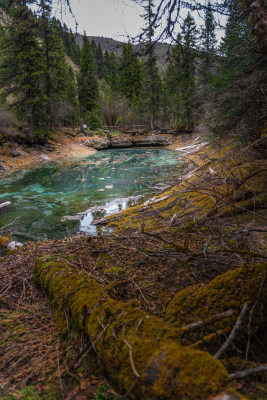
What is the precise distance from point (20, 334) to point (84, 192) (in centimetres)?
1049

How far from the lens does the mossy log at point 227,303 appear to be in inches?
64.4

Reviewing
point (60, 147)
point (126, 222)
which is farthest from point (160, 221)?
point (60, 147)

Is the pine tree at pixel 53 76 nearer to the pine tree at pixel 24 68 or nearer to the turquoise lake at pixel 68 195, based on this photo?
the pine tree at pixel 24 68

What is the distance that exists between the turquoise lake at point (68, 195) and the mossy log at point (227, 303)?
2616 millimetres

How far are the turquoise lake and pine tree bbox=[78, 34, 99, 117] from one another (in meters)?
24.7

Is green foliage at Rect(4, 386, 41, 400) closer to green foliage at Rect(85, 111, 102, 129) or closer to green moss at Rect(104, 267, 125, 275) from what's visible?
green moss at Rect(104, 267, 125, 275)

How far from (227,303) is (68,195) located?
36.6 feet

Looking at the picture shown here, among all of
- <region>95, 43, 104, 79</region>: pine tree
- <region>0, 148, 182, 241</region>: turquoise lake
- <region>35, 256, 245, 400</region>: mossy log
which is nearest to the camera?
<region>35, 256, 245, 400</region>: mossy log

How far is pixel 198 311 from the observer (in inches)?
72.4

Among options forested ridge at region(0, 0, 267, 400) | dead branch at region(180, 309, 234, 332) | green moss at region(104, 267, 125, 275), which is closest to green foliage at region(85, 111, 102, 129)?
forested ridge at region(0, 0, 267, 400)

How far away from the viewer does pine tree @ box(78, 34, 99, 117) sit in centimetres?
3734

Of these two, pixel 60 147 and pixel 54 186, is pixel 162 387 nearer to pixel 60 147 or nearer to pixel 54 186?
pixel 54 186

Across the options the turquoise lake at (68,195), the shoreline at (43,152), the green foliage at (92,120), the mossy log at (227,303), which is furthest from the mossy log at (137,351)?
the green foliage at (92,120)

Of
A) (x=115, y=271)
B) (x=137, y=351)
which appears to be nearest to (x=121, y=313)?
(x=137, y=351)
